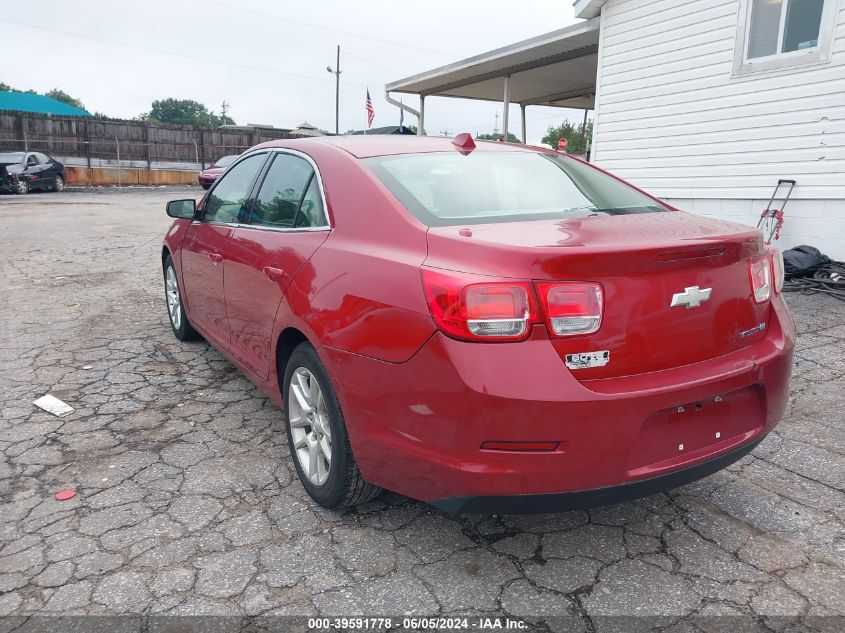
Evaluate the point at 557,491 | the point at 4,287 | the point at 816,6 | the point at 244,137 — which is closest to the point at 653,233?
the point at 557,491

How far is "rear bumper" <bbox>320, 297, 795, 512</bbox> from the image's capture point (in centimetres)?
196

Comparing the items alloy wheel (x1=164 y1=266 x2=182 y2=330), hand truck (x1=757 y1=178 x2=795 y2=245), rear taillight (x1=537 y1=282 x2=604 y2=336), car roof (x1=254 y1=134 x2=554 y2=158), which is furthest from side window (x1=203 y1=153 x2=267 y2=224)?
hand truck (x1=757 y1=178 x2=795 y2=245)

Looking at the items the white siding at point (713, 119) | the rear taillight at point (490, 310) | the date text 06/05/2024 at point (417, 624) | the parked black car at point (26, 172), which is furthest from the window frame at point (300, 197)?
the parked black car at point (26, 172)

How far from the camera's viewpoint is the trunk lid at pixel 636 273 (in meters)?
2.01

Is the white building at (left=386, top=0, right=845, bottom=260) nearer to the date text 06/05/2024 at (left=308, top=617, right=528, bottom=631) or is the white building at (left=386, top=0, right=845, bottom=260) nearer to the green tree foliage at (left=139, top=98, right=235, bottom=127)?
the date text 06/05/2024 at (left=308, top=617, right=528, bottom=631)

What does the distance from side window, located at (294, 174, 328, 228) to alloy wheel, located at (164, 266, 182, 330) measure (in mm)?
2348

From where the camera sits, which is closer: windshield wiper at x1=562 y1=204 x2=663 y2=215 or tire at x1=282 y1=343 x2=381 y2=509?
tire at x1=282 y1=343 x2=381 y2=509

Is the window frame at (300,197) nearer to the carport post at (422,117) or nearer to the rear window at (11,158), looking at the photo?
the carport post at (422,117)

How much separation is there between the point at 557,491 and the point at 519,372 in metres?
0.42

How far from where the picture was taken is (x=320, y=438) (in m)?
2.73

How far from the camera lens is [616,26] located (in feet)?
33.2

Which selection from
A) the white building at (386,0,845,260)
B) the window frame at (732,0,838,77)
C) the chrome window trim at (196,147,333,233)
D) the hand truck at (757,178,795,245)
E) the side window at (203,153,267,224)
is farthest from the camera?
the hand truck at (757,178,795,245)

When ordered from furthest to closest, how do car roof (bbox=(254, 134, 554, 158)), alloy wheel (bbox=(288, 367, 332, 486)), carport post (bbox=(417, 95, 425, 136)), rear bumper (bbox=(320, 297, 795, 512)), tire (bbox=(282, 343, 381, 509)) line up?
carport post (bbox=(417, 95, 425, 136)) < car roof (bbox=(254, 134, 554, 158)) < alloy wheel (bbox=(288, 367, 332, 486)) < tire (bbox=(282, 343, 381, 509)) < rear bumper (bbox=(320, 297, 795, 512))

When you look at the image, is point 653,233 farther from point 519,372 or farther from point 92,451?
point 92,451
